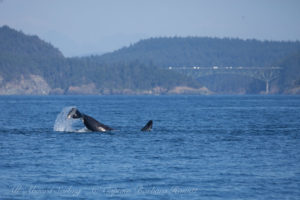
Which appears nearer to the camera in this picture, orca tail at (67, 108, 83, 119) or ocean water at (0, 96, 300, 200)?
ocean water at (0, 96, 300, 200)

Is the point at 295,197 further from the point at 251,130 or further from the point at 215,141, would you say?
the point at 251,130

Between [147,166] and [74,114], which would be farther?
[74,114]

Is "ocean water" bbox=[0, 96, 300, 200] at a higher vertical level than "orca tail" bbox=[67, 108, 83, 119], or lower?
lower

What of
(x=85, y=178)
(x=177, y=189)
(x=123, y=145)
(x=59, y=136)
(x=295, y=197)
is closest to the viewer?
(x=295, y=197)

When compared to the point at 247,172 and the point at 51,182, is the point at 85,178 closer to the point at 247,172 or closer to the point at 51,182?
the point at 51,182

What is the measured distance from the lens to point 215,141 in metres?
40.0

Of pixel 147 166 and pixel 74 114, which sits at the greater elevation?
pixel 74 114

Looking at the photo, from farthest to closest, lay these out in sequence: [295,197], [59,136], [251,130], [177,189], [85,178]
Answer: [251,130] → [59,136] → [85,178] → [177,189] → [295,197]

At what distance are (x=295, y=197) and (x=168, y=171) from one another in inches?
267

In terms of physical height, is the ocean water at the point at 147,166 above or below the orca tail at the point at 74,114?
below

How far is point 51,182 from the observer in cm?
2420

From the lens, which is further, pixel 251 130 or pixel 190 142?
pixel 251 130

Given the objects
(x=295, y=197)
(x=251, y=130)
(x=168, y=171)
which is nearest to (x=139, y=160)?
(x=168, y=171)

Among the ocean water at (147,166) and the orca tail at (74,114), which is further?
the orca tail at (74,114)
